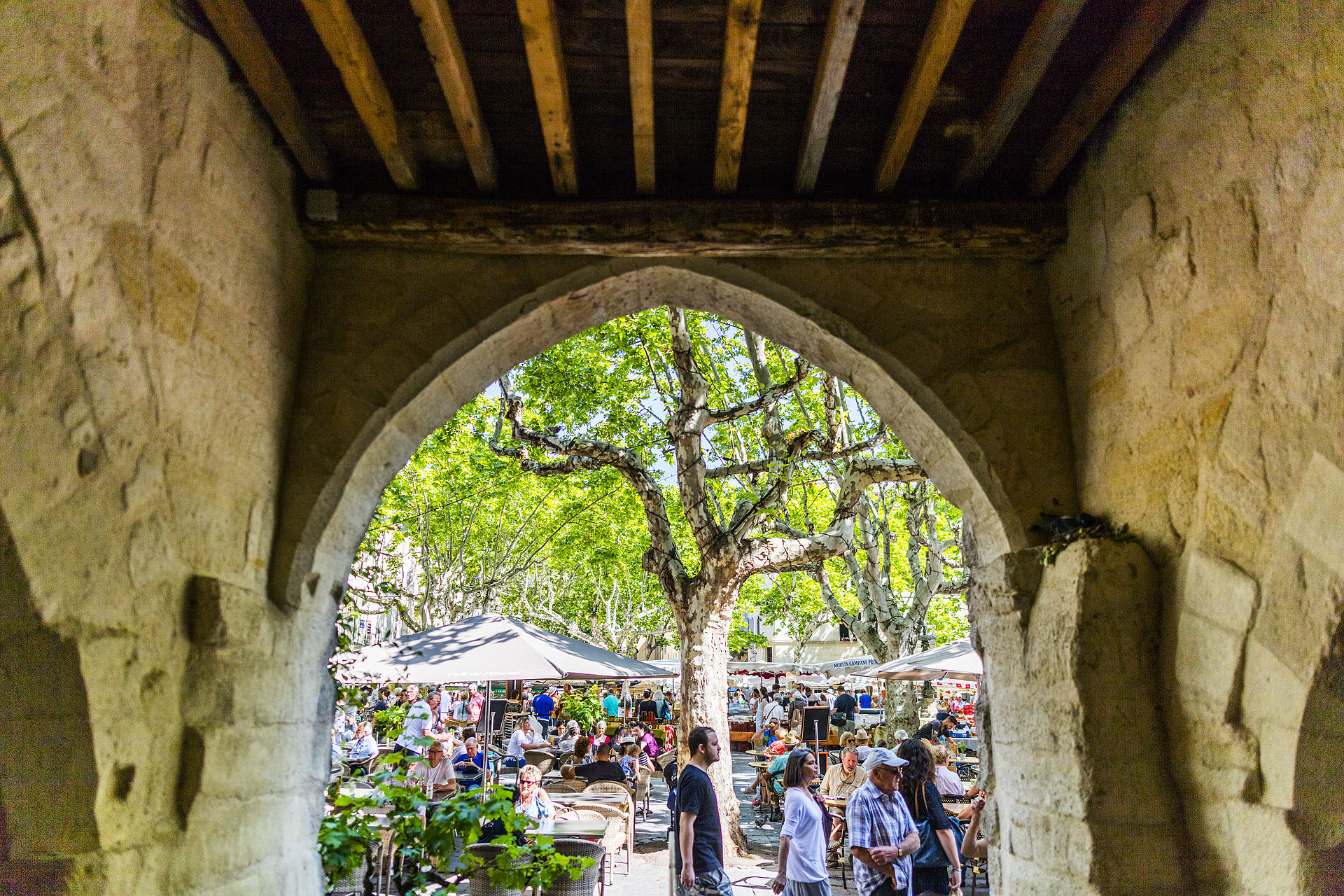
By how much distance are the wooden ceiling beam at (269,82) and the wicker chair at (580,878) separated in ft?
9.38

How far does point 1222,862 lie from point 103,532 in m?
2.62

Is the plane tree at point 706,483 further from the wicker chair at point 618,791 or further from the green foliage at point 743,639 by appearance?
the green foliage at point 743,639

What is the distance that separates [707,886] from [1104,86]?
3.48 metres

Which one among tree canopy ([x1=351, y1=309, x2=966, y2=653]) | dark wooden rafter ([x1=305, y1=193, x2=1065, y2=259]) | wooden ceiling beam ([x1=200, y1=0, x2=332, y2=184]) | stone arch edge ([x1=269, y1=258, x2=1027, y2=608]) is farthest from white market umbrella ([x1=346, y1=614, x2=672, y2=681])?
wooden ceiling beam ([x1=200, y1=0, x2=332, y2=184])

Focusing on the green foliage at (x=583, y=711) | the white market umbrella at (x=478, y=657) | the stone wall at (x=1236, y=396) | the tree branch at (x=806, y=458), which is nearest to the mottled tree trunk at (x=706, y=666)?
the white market umbrella at (x=478, y=657)

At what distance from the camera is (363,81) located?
7.61 ft

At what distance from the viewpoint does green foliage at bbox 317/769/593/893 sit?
8.47 feet

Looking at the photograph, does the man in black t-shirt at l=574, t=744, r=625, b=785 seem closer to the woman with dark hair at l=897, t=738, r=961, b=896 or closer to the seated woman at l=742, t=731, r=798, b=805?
the seated woman at l=742, t=731, r=798, b=805


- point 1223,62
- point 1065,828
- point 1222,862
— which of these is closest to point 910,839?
point 1065,828

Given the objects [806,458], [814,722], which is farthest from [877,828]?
[814,722]

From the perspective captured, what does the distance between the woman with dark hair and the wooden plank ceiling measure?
102 inches

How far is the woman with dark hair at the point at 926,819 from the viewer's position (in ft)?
12.2

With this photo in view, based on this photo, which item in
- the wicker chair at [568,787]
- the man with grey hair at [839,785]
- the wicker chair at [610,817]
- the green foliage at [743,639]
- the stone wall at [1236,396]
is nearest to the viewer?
the stone wall at [1236,396]

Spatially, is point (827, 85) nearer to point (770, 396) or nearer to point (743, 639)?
point (770, 396)
